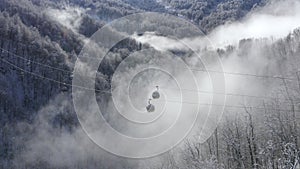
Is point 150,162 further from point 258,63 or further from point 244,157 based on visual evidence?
point 258,63

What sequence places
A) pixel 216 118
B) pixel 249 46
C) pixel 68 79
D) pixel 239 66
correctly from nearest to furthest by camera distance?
1. pixel 216 118
2. pixel 68 79
3. pixel 239 66
4. pixel 249 46

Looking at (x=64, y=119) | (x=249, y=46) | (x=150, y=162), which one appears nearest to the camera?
(x=150, y=162)

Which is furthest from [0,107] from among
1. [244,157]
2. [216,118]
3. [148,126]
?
[244,157]

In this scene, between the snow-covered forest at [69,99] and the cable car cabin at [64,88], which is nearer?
the snow-covered forest at [69,99]

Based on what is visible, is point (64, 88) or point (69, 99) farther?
point (64, 88)

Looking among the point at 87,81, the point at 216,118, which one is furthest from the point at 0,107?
the point at 216,118

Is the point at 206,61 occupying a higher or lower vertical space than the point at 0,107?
higher

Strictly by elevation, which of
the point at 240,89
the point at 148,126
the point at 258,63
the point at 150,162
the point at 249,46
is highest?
the point at 249,46

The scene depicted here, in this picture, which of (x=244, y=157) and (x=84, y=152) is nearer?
(x=244, y=157)

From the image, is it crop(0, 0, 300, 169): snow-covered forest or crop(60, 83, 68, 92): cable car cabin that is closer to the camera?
crop(0, 0, 300, 169): snow-covered forest

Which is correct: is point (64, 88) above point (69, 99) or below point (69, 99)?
above
